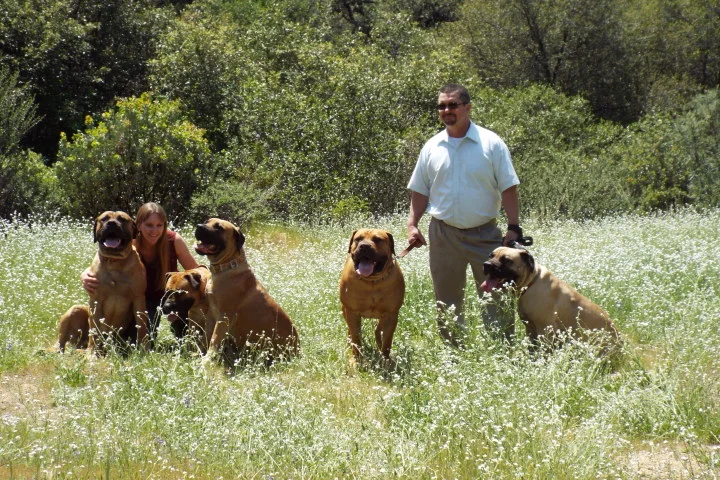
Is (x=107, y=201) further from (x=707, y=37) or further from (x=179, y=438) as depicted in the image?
(x=707, y=37)

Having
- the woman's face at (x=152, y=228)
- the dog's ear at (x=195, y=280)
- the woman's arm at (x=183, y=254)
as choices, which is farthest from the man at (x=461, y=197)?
the woman's face at (x=152, y=228)

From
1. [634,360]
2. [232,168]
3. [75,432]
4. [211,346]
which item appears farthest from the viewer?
[232,168]

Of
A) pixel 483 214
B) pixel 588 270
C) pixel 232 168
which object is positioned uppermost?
pixel 483 214

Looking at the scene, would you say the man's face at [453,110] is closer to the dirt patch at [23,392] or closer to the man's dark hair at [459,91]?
the man's dark hair at [459,91]

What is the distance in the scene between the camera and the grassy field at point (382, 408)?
425 cm

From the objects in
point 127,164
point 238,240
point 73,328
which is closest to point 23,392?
point 73,328

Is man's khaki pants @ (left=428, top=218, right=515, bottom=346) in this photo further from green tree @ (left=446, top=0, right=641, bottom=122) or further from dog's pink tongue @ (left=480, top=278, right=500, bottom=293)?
green tree @ (left=446, top=0, right=641, bottom=122)

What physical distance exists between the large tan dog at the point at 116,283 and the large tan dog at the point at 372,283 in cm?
154

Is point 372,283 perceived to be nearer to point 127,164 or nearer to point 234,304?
point 234,304

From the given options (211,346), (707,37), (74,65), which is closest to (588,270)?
(211,346)

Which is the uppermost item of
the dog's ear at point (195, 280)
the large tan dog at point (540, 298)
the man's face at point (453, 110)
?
the man's face at point (453, 110)

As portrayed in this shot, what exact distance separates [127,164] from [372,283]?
27.2 feet

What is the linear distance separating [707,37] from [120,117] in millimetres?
24773

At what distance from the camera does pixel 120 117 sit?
13.8 meters
